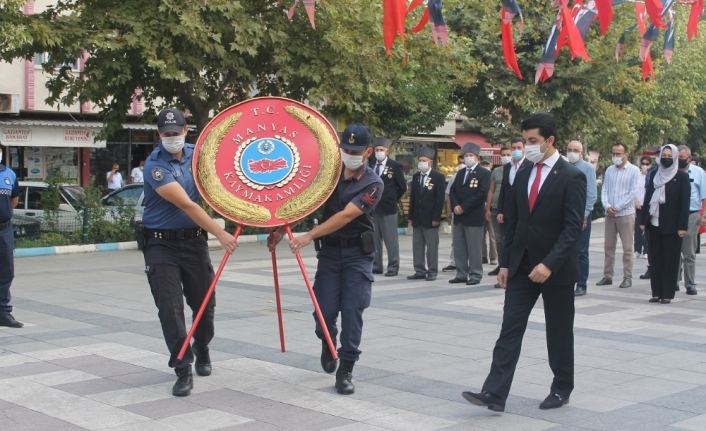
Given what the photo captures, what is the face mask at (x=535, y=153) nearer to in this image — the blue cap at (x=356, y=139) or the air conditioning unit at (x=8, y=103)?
the blue cap at (x=356, y=139)

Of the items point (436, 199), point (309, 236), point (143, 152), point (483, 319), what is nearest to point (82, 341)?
point (309, 236)

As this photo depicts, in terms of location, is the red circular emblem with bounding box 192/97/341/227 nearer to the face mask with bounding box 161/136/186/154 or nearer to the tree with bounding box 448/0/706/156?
the face mask with bounding box 161/136/186/154

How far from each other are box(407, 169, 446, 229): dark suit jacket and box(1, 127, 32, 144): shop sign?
17.5 m

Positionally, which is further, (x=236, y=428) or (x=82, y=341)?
(x=82, y=341)

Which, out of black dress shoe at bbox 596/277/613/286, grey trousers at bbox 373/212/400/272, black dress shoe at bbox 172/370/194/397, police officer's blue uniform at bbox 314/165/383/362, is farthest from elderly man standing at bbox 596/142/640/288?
black dress shoe at bbox 172/370/194/397

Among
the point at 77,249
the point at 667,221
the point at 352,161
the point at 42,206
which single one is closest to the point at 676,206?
the point at 667,221

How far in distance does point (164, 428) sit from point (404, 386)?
1.96 meters

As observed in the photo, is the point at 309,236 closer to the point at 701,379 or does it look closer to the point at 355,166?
the point at 355,166

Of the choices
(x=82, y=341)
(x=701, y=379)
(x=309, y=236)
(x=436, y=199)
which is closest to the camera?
(x=309, y=236)

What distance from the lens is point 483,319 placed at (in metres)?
10.3

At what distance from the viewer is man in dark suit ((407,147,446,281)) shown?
14.2 m

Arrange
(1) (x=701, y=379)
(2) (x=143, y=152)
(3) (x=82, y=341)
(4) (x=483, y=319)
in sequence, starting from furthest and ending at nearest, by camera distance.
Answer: (2) (x=143, y=152)
(4) (x=483, y=319)
(3) (x=82, y=341)
(1) (x=701, y=379)

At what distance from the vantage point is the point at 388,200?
14.4 meters

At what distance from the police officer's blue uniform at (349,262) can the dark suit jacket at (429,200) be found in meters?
7.14
